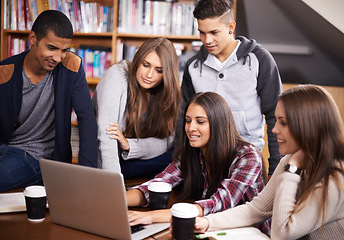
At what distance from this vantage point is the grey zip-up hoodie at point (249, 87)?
2.34m

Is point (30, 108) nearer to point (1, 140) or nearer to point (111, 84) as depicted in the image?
point (1, 140)


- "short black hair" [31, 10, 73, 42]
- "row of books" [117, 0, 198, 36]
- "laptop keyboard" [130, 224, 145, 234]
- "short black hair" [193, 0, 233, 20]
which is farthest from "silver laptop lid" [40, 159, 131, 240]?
"row of books" [117, 0, 198, 36]

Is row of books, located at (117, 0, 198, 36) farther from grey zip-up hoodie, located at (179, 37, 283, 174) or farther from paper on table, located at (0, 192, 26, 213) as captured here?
paper on table, located at (0, 192, 26, 213)

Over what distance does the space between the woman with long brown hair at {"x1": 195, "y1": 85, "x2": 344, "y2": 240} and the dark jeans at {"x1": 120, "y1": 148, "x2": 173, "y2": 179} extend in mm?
855

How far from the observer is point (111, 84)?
2.16 m

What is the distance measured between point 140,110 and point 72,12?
1.80 metres

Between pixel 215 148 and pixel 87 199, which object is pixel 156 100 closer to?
pixel 215 148

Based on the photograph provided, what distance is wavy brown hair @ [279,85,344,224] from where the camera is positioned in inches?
49.1

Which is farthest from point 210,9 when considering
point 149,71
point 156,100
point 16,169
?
point 16,169

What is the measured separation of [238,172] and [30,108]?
1155 millimetres

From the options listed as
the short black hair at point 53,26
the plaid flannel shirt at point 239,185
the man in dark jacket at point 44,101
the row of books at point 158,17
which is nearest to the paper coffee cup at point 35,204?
the plaid flannel shirt at point 239,185

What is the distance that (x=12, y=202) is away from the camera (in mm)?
1431

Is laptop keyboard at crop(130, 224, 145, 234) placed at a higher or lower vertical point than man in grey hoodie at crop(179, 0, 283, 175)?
lower

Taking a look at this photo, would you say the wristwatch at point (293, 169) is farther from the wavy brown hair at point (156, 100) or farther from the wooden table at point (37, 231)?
the wavy brown hair at point (156, 100)
